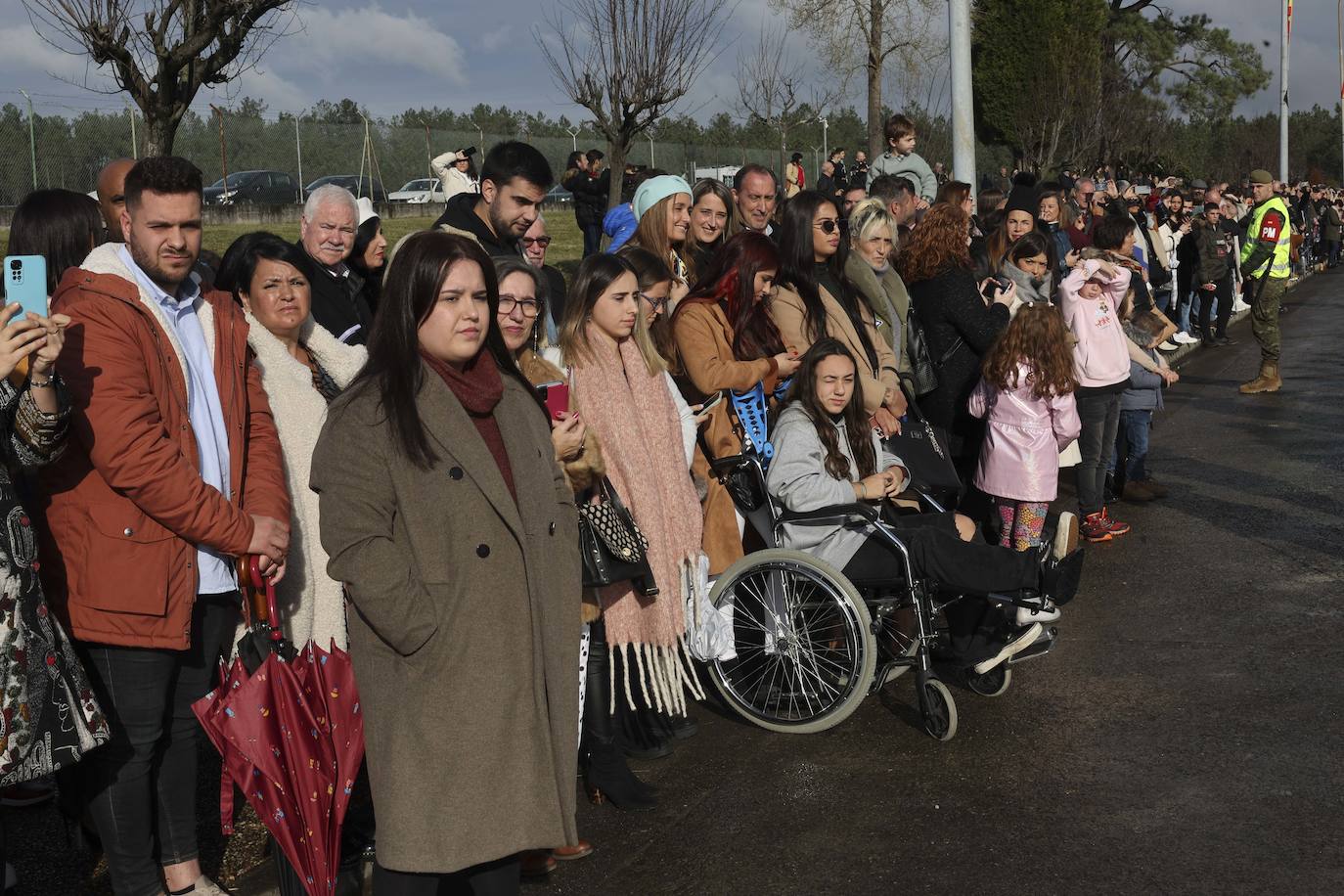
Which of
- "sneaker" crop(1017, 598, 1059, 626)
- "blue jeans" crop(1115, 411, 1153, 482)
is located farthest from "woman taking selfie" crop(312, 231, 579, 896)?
"blue jeans" crop(1115, 411, 1153, 482)

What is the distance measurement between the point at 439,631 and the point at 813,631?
2.61 meters

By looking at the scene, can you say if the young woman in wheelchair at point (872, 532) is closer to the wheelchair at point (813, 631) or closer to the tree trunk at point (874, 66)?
the wheelchair at point (813, 631)

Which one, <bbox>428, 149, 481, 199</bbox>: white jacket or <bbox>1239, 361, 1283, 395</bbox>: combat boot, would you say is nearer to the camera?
<bbox>428, 149, 481, 199</bbox>: white jacket

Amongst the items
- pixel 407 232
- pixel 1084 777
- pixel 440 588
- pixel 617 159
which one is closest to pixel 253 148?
pixel 407 232

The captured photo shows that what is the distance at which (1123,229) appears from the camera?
29.5ft

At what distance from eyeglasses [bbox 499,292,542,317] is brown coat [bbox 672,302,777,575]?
4.51ft

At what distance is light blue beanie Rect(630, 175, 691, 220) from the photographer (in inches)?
254

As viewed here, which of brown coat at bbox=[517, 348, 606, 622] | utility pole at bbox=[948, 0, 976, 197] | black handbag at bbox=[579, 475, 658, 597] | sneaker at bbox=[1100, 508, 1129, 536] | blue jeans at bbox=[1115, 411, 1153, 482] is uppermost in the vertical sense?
utility pole at bbox=[948, 0, 976, 197]

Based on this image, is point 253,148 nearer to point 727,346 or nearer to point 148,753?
point 727,346

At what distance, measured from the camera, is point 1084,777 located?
4.72 m

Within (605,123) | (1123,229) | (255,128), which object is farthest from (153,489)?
(255,128)

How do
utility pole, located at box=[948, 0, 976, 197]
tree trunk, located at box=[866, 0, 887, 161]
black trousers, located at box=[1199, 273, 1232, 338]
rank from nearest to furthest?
1. utility pole, located at box=[948, 0, 976, 197]
2. black trousers, located at box=[1199, 273, 1232, 338]
3. tree trunk, located at box=[866, 0, 887, 161]

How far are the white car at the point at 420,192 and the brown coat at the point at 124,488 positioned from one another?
982 inches

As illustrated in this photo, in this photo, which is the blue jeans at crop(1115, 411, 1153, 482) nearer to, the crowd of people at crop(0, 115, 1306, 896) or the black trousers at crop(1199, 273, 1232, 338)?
the crowd of people at crop(0, 115, 1306, 896)
